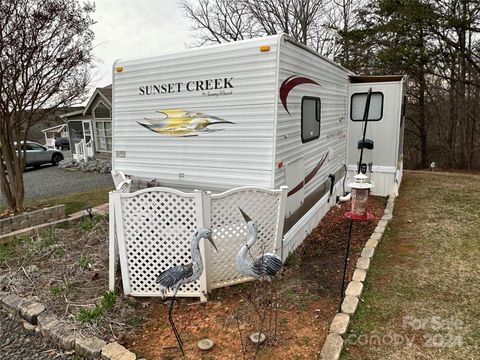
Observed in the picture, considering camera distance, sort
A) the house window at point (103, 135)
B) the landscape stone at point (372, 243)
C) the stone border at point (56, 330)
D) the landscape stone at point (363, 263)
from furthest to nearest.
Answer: the house window at point (103, 135)
the landscape stone at point (372, 243)
the landscape stone at point (363, 263)
the stone border at point (56, 330)

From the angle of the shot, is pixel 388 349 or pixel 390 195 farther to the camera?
pixel 390 195

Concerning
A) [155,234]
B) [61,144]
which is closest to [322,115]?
[155,234]

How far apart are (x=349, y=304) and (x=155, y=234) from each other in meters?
2.10

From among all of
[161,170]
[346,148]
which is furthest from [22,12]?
[346,148]

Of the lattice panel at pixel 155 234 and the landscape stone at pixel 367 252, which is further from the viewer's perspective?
the landscape stone at pixel 367 252

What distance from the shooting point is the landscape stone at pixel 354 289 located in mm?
3605

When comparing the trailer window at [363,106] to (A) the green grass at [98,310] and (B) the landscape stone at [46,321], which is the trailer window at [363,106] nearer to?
(A) the green grass at [98,310]

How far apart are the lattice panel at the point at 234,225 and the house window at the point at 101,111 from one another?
1477 cm

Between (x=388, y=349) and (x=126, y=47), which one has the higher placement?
(x=126, y=47)

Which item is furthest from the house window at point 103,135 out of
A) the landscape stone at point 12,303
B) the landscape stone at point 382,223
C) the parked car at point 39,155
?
the landscape stone at point 382,223

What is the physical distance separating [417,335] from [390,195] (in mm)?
5316

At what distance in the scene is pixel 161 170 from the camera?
5.07 metres

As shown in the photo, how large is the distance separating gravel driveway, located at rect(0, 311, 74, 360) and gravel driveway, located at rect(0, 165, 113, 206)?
23.7 feet

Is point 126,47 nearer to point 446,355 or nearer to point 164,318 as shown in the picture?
point 164,318
